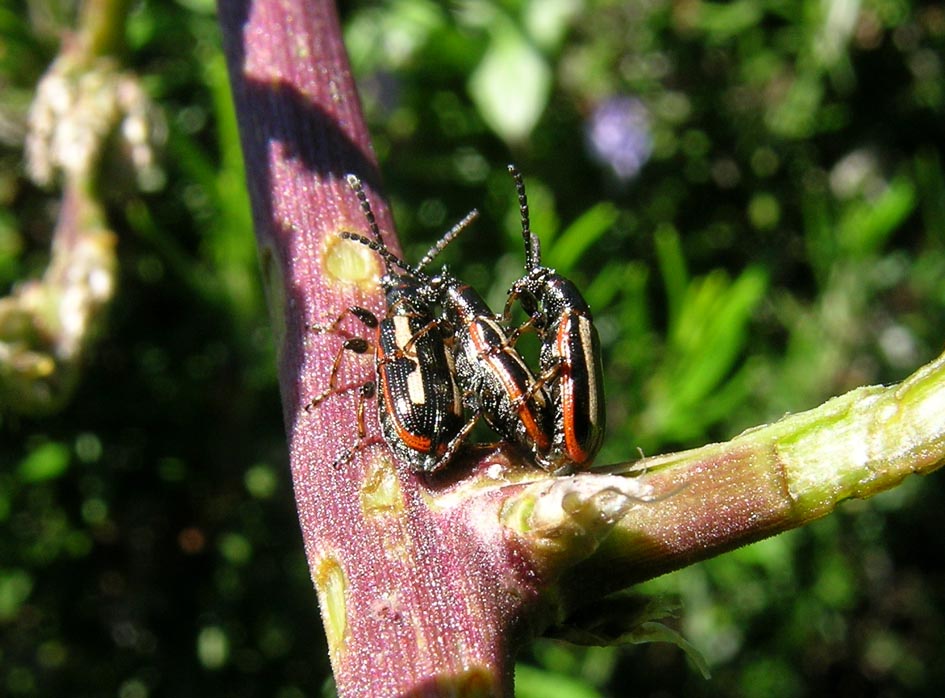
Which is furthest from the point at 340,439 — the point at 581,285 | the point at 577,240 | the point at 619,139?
the point at 619,139

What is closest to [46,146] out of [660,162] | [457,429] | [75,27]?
[75,27]

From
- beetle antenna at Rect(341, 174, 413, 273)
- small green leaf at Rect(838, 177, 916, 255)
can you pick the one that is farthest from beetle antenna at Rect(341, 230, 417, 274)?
small green leaf at Rect(838, 177, 916, 255)

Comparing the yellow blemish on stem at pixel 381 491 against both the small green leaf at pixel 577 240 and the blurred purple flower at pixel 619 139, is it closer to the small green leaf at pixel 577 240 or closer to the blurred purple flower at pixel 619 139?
the small green leaf at pixel 577 240

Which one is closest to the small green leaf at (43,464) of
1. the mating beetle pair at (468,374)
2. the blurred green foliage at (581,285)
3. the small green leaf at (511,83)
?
the blurred green foliage at (581,285)

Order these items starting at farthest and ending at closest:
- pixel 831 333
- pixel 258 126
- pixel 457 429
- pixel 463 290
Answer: pixel 831 333 < pixel 463 290 < pixel 258 126 < pixel 457 429

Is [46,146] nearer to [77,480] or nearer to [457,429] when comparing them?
[77,480]

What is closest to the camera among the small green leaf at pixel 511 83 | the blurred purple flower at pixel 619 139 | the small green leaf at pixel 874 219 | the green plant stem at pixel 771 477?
the green plant stem at pixel 771 477
